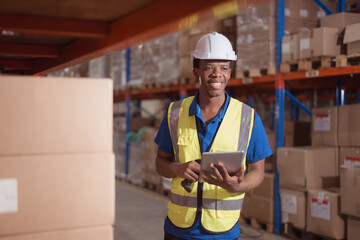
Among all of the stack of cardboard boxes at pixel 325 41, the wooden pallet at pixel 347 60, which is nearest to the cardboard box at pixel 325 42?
the stack of cardboard boxes at pixel 325 41

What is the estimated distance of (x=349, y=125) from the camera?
456 centimetres

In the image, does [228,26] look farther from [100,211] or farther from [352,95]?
[100,211]

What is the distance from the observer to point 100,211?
1250mm

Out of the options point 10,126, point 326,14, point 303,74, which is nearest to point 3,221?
point 10,126

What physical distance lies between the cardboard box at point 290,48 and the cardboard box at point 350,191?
155 centimetres

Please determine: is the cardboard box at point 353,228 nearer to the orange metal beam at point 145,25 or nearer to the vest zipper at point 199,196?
the vest zipper at point 199,196

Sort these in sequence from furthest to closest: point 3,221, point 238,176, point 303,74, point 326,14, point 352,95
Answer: point 352,95, point 326,14, point 303,74, point 238,176, point 3,221

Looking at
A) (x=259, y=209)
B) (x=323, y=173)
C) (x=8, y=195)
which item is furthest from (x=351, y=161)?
(x=8, y=195)

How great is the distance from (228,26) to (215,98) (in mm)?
4023

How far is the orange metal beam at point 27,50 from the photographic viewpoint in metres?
1.75

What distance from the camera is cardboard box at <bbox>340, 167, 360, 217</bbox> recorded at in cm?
402

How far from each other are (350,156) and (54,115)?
4.15m

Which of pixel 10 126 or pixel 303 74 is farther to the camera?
pixel 303 74

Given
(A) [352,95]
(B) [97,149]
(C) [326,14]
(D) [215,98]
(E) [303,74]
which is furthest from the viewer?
(A) [352,95]
